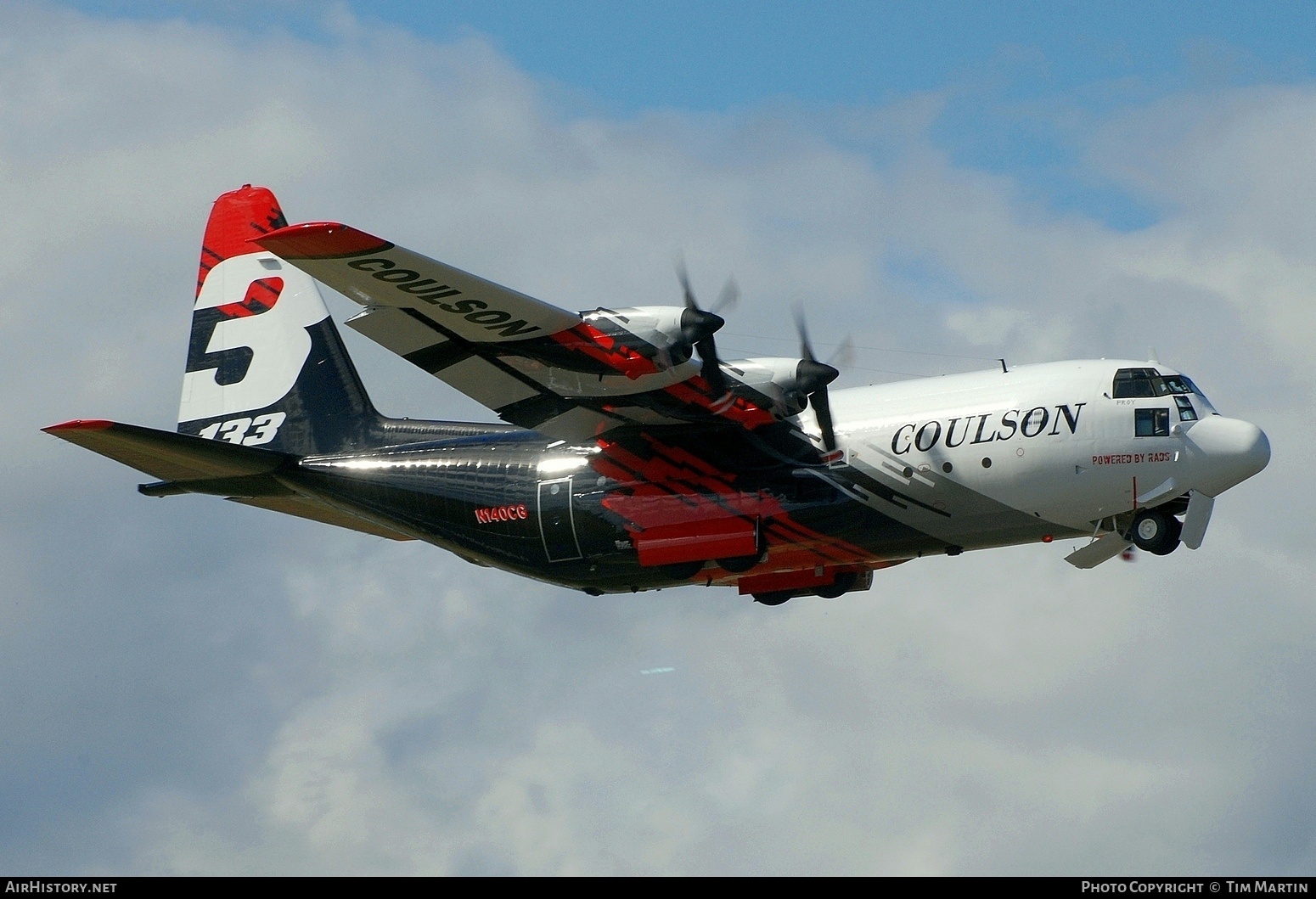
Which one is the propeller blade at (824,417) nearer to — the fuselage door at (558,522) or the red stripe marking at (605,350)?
the red stripe marking at (605,350)

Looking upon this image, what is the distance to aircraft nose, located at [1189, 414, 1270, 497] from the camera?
64.8 feet

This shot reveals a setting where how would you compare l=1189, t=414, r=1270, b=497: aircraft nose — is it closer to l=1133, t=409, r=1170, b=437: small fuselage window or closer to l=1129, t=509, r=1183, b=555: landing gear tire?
l=1133, t=409, r=1170, b=437: small fuselage window

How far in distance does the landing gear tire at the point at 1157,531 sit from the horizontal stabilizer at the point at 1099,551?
0.36 meters

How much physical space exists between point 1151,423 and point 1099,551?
1.95 metres

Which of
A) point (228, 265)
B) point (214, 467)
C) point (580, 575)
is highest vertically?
point (228, 265)

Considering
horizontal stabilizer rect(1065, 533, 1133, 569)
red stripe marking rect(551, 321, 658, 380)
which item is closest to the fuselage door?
red stripe marking rect(551, 321, 658, 380)

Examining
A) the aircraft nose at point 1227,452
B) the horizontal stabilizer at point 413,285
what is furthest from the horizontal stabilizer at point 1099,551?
the horizontal stabilizer at point 413,285

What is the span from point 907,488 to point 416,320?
6.72 m

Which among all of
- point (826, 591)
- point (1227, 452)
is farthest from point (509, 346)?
point (1227, 452)

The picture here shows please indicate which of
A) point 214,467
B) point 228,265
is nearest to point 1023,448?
point 214,467

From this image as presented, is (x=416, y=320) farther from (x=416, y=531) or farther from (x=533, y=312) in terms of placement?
(x=416, y=531)

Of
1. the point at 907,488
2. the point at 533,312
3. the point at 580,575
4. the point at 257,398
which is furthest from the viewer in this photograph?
the point at 257,398

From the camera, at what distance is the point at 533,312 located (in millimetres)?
19375

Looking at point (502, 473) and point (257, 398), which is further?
point (257, 398)
